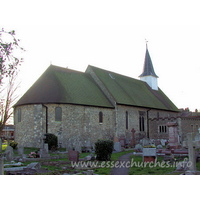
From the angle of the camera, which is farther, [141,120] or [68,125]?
[141,120]

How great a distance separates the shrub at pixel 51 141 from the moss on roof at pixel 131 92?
897 cm

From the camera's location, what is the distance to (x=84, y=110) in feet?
82.6

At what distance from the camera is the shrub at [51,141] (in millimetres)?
21239

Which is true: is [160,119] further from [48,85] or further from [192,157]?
[192,157]

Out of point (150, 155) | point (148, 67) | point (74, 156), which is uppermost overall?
point (148, 67)

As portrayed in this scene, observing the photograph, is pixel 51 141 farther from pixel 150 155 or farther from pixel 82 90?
pixel 150 155

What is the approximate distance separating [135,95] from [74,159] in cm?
2041

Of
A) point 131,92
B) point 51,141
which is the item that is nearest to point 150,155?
point 51,141

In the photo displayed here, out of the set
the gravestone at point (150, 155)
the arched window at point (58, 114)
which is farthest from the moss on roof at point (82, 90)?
the gravestone at point (150, 155)

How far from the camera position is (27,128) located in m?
24.2

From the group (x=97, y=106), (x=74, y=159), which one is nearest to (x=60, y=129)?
(x=97, y=106)

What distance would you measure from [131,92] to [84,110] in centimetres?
979

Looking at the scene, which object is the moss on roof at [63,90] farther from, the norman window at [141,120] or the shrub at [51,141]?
the norman window at [141,120]

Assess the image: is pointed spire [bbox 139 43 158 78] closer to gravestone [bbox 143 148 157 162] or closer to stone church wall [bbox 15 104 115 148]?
stone church wall [bbox 15 104 115 148]
